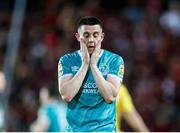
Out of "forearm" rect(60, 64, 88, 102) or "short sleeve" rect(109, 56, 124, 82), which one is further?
"short sleeve" rect(109, 56, 124, 82)

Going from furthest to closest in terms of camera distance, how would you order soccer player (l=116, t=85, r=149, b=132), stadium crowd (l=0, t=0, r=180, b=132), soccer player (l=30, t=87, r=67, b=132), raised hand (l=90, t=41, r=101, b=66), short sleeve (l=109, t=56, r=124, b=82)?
stadium crowd (l=0, t=0, r=180, b=132), soccer player (l=30, t=87, r=67, b=132), soccer player (l=116, t=85, r=149, b=132), short sleeve (l=109, t=56, r=124, b=82), raised hand (l=90, t=41, r=101, b=66)

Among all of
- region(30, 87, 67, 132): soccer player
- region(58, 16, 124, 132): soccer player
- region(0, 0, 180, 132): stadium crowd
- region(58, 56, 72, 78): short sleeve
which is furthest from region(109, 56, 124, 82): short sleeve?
region(0, 0, 180, 132): stadium crowd

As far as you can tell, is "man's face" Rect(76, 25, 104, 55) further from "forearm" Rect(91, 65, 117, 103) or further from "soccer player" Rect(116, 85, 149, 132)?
"soccer player" Rect(116, 85, 149, 132)

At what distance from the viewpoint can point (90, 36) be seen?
7.55 metres

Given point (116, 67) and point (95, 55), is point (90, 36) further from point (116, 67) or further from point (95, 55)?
point (116, 67)

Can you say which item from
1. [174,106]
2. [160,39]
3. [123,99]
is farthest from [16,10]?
Result: [123,99]

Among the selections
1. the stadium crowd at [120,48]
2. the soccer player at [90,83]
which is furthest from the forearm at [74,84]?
the stadium crowd at [120,48]

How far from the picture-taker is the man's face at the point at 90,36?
24.8 feet

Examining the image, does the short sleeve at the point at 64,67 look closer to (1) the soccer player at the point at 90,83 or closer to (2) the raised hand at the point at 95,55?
(1) the soccer player at the point at 90,83

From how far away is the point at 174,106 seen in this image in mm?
15977

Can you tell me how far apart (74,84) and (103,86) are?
262 millimetres

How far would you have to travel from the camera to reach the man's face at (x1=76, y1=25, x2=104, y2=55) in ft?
24.8

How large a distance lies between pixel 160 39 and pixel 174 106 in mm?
1997

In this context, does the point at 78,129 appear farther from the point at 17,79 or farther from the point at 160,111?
the point at 17,79
